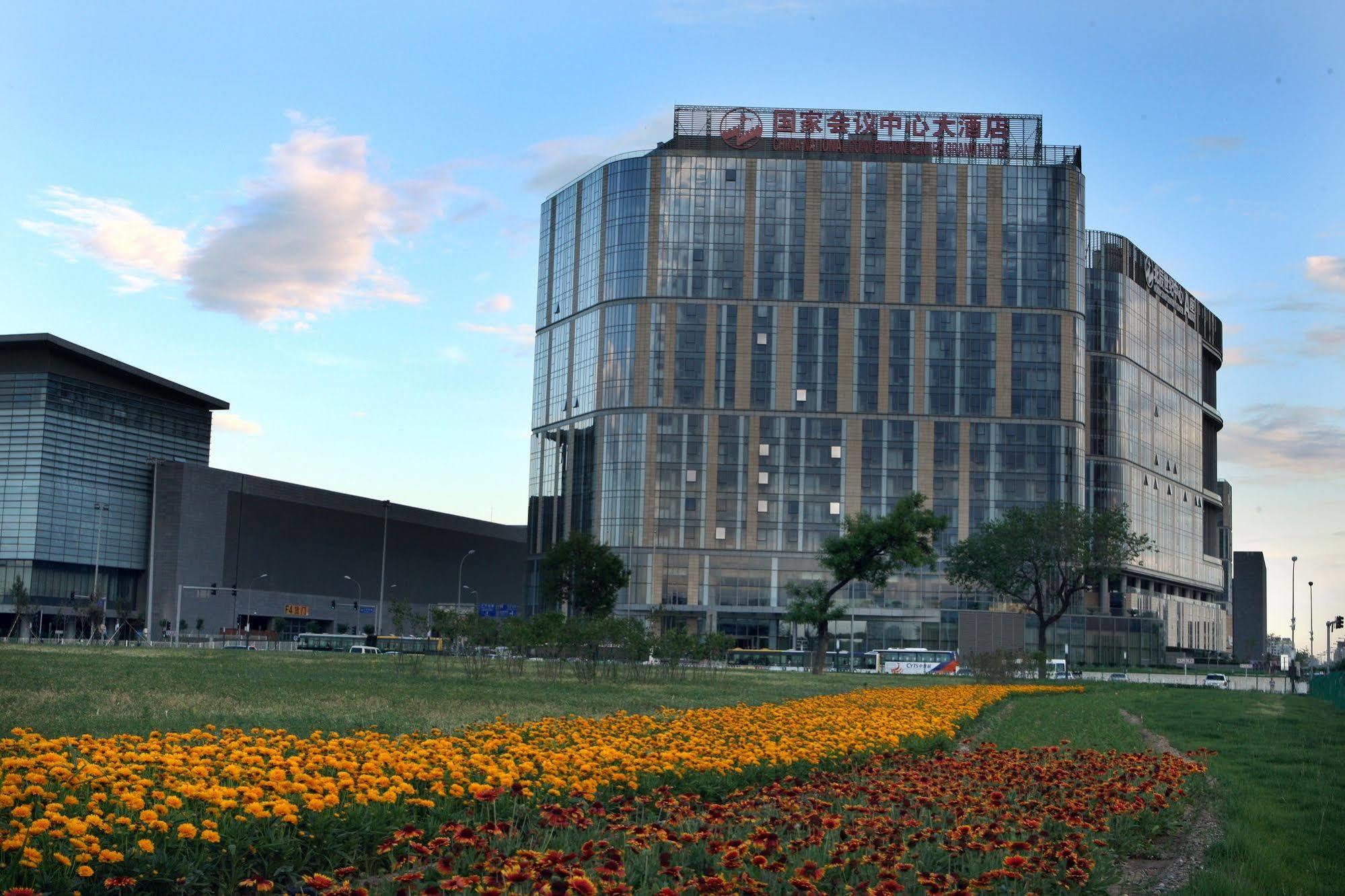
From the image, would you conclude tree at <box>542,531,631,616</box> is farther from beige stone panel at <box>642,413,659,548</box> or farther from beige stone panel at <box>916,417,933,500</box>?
beige stone panel at <box>916,417,933,500</box>

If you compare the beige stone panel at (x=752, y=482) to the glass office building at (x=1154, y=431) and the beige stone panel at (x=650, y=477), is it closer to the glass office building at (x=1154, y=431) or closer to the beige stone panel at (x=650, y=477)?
the beige stone panel at (x=650, y=477)

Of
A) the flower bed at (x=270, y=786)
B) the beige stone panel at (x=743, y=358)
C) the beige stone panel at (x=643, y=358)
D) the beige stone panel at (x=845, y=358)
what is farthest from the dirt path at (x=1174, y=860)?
the beige stone panel at (x=845, y=358)

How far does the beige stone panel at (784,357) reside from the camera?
139 metres

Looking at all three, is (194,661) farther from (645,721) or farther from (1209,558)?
(1209,558)

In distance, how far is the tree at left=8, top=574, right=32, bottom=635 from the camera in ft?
402

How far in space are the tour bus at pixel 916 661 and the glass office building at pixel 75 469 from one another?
72.3 meters

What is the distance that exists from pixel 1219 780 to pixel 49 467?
133792 millimetres

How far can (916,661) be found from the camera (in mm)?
107000

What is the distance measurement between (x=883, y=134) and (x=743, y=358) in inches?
1126

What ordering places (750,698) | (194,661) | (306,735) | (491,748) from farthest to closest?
(194,661) < (750,698) < (306,735) < (491,748)

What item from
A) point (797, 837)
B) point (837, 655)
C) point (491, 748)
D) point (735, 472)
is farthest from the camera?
→ point (735, 472)

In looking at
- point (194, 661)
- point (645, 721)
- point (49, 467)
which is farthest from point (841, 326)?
point (645, 721)

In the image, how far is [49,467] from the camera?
13225cm

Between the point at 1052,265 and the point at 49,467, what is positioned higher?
the point at 1052,265
